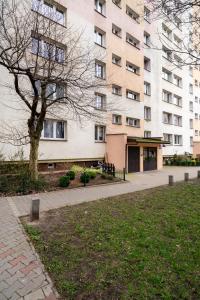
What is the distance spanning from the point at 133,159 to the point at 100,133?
3.34m

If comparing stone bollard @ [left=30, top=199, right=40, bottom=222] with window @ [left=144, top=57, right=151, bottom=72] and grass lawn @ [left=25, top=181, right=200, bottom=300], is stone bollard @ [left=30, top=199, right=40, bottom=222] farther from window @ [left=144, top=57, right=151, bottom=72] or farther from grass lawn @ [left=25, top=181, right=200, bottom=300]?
window @ [left=144, top=57, right=151, bottom=72]

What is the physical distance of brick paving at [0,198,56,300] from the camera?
3.22 m

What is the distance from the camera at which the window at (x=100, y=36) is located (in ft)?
64.1

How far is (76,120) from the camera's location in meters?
16.9

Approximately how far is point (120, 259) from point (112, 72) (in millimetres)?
17943

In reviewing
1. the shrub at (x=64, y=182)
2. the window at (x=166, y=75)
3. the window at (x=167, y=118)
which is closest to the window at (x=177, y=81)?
the window at (x=166, y=75)

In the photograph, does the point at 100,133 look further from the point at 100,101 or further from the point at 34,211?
the point at 34,211

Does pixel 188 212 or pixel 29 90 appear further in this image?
pixel 29 90

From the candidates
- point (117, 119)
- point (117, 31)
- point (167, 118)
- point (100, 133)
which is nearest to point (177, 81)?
point (167, 118)

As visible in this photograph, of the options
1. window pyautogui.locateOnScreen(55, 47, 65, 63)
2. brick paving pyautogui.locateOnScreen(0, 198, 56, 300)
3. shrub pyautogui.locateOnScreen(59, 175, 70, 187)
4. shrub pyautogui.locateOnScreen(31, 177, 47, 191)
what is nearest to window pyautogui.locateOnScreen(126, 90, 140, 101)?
window pyautogui.locateOnScreen(55, 47, 65, 63)

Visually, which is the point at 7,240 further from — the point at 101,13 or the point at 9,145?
the point at 101,13

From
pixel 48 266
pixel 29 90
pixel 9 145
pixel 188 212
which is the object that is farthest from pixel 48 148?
pixel 48 266

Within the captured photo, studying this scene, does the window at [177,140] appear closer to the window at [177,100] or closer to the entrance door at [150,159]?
the window at [177,100]

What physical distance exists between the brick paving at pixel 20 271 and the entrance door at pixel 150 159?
659 inches
